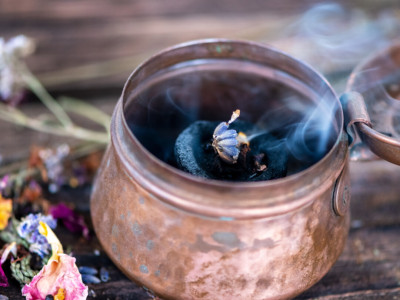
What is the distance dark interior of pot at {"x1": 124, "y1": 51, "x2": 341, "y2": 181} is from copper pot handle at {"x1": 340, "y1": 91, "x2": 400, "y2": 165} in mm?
27

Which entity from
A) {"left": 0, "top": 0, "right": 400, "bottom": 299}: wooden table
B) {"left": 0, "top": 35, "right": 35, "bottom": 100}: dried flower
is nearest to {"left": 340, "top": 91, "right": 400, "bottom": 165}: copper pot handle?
{"left": 0, "top": 0, "right": 400, "bottom": 299}: wooden table

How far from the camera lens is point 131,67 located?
1.27 m

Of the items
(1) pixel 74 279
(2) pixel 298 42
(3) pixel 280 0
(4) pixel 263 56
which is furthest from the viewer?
(3) pixel 280 0

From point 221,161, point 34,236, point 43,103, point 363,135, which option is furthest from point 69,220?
point 363,135

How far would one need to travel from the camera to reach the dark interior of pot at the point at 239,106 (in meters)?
0.77

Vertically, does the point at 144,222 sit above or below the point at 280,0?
above

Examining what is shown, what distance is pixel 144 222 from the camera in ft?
2.03

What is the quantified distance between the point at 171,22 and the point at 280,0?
0.38 meters

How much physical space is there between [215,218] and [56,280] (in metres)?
0.27

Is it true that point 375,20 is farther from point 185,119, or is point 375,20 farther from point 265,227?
point 265,227

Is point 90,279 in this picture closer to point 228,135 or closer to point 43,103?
point 228,135

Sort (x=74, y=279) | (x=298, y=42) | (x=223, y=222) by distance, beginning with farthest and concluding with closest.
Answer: (x=298, y=42) → (x=74, y=279) → (x=223, y=222)

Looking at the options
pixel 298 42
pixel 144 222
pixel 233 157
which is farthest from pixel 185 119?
pixel 298 42

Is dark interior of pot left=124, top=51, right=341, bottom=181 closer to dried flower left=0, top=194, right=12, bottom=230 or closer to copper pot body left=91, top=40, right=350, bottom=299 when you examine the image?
copper pot body left=91, top=40, right=350, bottom=299
